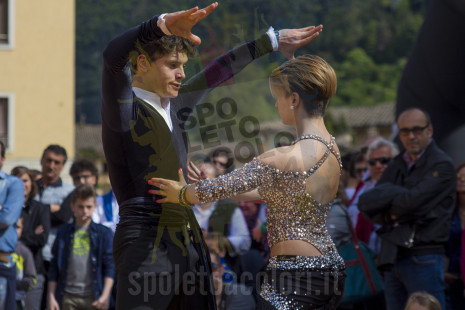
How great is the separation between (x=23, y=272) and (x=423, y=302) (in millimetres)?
3233

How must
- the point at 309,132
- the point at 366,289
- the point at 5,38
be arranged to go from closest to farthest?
1. the point at 309,132
2. the point at 366,289
3. the point at 5,38

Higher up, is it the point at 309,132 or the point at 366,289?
the point at 309,132

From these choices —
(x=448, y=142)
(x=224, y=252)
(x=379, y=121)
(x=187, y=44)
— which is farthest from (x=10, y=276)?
(x=379, y=121)

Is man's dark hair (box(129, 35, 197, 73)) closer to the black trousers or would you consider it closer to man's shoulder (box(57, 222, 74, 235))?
the black trousers

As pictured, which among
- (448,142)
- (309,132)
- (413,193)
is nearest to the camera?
(309,132)

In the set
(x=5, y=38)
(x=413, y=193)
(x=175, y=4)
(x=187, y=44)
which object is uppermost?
(x=5, y=38)

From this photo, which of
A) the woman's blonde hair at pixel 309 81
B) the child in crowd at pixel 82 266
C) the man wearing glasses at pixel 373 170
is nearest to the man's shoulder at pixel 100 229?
the child in crowd at pixel 82 266

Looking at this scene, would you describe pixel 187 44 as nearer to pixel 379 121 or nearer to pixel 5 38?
pixel 5 38

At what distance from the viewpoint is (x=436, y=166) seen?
190 inches

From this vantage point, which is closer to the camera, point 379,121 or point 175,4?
point 175,4

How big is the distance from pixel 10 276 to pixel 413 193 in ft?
10.2

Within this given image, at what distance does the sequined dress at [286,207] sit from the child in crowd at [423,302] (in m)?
1.71

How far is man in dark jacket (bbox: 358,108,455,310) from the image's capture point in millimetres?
4707

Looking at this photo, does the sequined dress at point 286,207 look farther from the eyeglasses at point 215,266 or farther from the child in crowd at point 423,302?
the eyeglasses at point 215,266
